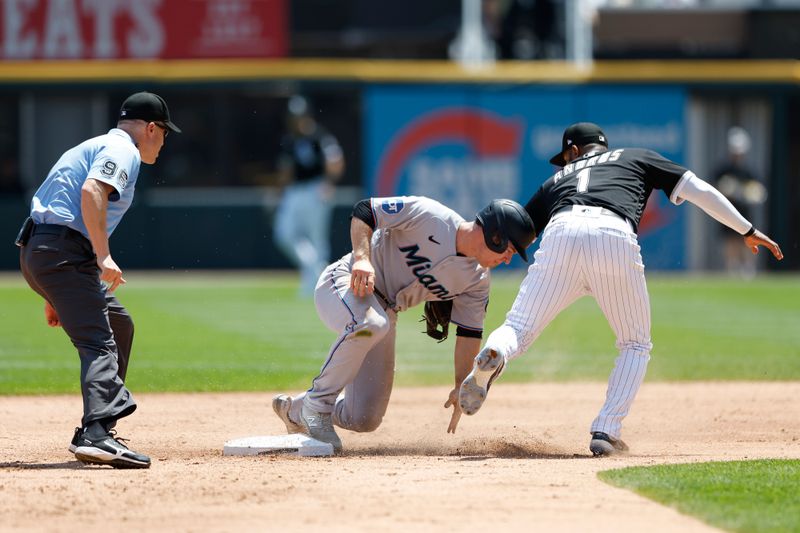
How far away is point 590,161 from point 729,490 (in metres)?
2.14

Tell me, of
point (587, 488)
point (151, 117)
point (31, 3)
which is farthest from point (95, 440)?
point (31, 3)

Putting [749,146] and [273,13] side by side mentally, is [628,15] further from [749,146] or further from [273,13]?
[273,13]

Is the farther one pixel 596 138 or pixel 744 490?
pixel 596 138

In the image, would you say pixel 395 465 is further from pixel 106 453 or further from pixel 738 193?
pixel 738 193

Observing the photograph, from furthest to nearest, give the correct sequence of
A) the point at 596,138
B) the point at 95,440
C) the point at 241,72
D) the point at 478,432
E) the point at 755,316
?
the point at 241,72 < the point at 755,316 < the point at 478,432 < the point at 596,138 < the point at 95,440

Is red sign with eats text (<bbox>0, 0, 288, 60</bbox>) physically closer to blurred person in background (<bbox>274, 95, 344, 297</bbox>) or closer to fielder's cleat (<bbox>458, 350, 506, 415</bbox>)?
blurred person in background (<bbox>274, 95, 344, 297</bbox>)

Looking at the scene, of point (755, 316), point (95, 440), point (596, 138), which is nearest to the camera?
point (95, 440)

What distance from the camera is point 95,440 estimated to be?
6.30 metres

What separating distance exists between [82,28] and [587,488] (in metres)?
18.4

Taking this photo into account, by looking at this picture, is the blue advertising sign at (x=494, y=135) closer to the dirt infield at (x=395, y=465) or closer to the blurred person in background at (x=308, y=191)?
the blurred person in background at (x=308, y=191)

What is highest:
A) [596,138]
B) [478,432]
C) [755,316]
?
[596,138]

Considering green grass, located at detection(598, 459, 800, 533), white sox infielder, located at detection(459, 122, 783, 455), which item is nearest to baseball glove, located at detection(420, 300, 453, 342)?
white sox infielder, located at detection(459, 122, 783, 455)

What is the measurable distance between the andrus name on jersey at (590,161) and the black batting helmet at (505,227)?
0.63 meters

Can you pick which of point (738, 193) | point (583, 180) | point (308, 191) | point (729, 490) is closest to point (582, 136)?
point (583, 180)
